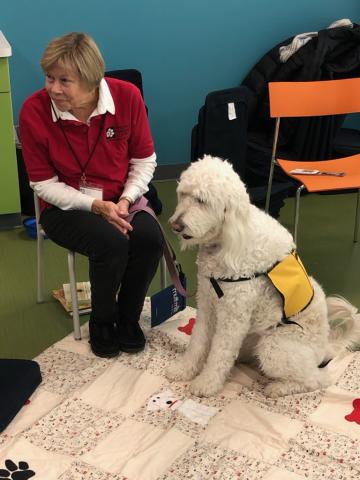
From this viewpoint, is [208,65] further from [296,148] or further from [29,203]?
[29,203]

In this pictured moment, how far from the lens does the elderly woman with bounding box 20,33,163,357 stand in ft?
6.82

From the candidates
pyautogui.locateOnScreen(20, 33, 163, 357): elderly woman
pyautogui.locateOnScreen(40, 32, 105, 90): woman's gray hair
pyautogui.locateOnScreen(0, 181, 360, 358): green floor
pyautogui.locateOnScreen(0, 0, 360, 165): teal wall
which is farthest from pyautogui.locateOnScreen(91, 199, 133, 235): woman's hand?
pyautogui.locateOnScreen(0, 0, 360, 165): teal wall

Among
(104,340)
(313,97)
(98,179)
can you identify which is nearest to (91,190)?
(98,179)

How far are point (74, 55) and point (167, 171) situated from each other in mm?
2222

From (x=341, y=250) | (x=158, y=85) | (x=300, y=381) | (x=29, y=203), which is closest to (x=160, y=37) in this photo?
(x=158, y=85)

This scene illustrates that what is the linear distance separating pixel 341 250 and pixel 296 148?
0.90 metres

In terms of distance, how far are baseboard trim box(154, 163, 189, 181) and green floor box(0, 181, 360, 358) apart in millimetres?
209

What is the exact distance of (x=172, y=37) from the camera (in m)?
3.83

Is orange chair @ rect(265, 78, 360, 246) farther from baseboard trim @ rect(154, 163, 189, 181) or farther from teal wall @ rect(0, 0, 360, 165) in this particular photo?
baseboard trim @ rect(154, 163, 189, 181)

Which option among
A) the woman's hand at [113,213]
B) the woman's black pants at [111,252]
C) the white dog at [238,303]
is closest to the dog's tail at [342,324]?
the white dog at [238,303]

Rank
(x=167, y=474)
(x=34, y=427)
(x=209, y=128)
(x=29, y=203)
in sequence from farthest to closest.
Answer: (x=29, y=203)
(x=209, y=128)
(x=34, y=427)
(x=167, y=474)

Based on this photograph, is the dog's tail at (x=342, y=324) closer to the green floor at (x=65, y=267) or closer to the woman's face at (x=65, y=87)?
the green floor at (x=65, y=267)

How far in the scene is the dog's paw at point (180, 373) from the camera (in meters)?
2.11

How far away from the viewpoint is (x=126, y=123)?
219 centimetres
